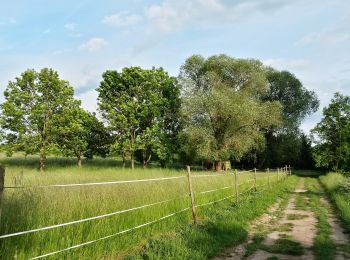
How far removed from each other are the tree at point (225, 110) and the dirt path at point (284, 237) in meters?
29.5

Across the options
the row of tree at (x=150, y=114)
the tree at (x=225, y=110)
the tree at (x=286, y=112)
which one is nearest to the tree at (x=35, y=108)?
the row of tree at (x=150, y=114)

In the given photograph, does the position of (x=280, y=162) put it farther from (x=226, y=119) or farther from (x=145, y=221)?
(x=145, y=221)

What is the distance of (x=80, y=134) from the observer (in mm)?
47469

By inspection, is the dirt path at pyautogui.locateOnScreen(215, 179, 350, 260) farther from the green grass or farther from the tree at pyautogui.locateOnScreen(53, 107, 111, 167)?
the tree at pyautogui.locateOnScreen(53, 107, 111, 167)

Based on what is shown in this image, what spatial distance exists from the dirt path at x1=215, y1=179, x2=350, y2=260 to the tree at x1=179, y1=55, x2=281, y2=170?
2953cm

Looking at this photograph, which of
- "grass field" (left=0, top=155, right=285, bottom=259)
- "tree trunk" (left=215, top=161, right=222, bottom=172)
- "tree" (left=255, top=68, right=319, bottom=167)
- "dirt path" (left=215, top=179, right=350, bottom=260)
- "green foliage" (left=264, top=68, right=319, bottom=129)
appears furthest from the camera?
"green foliage" (left=264, top=68, right=319, bottom=129)

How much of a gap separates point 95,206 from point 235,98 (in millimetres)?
38806

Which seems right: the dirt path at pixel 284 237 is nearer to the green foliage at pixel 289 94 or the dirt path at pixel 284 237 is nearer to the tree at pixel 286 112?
the tree at pixel 286 112

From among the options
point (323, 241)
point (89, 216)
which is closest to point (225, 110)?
point (323, 241)

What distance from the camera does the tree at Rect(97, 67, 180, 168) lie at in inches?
1845

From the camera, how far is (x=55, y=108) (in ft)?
148

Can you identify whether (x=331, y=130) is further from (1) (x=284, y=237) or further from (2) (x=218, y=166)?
(1) (x=284, y=237)

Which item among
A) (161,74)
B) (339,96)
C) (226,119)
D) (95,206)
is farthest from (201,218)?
(339,96)

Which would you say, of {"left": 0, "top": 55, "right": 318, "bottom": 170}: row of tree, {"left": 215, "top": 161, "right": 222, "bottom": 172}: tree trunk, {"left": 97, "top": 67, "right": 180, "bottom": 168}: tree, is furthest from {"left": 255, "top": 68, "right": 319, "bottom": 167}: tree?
{"left": 97, "top": 67, "right": 180, "bottom": 168}: tree
